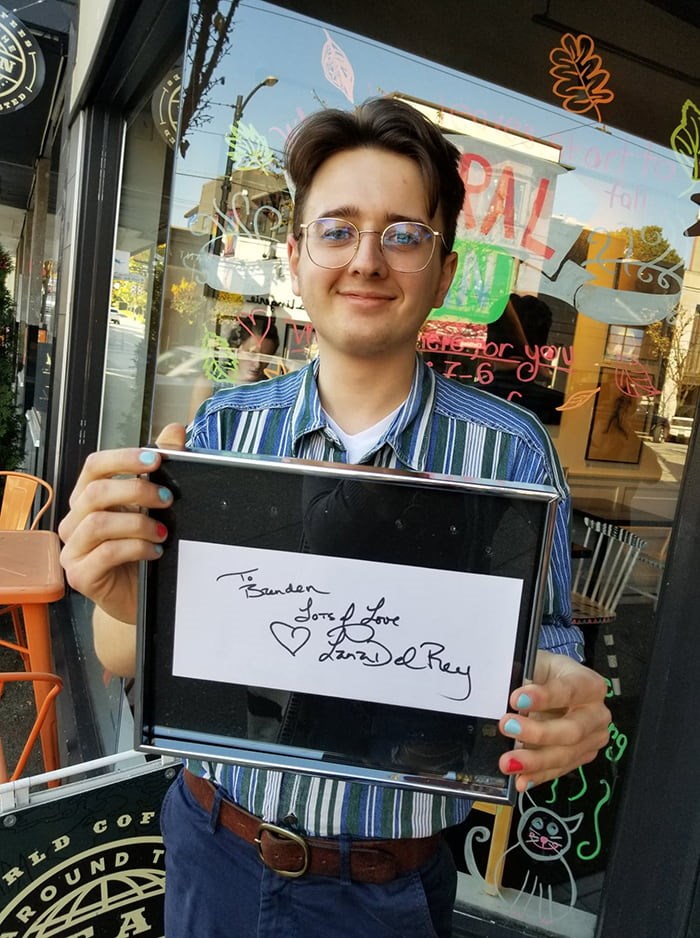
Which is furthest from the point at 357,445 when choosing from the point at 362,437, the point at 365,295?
the point at 365,295

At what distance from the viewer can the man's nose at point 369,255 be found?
956mm

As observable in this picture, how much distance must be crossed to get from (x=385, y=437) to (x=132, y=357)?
3.44 m

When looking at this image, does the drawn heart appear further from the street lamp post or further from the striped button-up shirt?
the street lamp post

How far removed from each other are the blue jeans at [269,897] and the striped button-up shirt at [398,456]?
0.09 meters

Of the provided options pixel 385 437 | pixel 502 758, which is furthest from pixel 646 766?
pixel 385 437

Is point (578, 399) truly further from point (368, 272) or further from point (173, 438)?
point (173, 438)

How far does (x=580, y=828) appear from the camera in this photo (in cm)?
219

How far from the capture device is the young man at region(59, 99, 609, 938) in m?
0.98

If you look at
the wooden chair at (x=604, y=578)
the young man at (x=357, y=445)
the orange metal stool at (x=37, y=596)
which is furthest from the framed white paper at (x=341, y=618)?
the orange metal stool at (x=37, y=596)

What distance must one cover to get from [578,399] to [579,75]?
1.09m

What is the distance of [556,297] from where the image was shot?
2.27 m

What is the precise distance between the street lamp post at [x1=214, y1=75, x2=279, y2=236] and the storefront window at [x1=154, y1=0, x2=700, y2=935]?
1 centimetres
